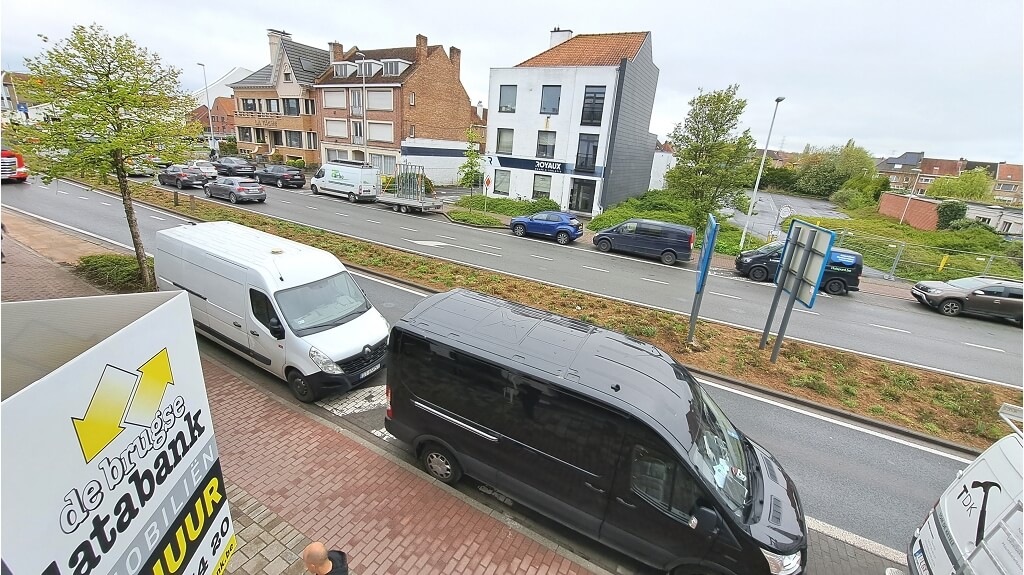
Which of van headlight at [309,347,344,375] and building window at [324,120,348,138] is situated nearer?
van headlight at [309,347,344,375]

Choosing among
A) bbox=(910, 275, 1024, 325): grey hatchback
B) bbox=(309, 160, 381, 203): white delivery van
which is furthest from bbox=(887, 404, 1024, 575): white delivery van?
bbox=(309, 160, 381, 203): white delivery van

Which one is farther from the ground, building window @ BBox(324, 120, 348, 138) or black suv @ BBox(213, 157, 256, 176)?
building window @ BBox(324, 120, 348, 138)

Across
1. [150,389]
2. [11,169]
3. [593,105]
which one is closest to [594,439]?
[150,389]

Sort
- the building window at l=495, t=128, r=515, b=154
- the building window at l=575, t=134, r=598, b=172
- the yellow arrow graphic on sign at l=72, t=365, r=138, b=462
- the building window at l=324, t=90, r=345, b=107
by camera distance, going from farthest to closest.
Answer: the building window at l=324, t=90, r=345, b=107 → the building window at l=495, t=128, r=515, b=154 → the building window at l=575, t=134, r=598, b=172 → the yellow arrow graphic on sign at l=72, t=365, r=138, b=462

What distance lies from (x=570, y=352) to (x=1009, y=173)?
379 feet

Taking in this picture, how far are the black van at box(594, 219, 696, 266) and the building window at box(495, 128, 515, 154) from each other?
1313 cm

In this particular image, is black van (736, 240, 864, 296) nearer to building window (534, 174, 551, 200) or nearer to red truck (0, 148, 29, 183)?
building window (534, 174, 551, 200)

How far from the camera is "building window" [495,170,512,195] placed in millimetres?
30000

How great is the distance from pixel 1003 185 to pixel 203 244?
113 m

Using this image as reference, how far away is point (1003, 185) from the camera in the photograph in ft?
238

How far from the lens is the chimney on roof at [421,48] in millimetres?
34781

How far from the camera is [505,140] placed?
29766 mm

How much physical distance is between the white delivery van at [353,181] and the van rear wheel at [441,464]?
960 inches

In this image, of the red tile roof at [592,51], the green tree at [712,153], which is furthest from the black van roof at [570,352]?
the red tile roof at [592,51]
